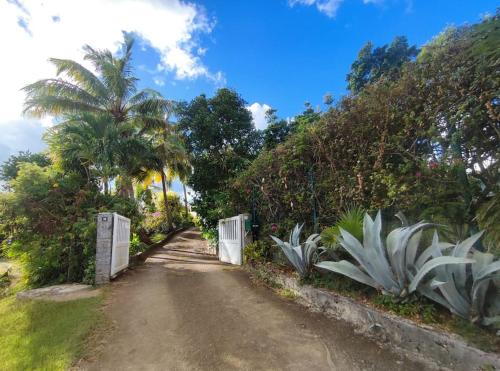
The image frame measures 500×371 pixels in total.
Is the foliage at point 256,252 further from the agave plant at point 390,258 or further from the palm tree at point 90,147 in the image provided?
the palm tree at point 90,147

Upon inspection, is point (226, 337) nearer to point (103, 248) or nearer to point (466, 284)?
point (466, 284)

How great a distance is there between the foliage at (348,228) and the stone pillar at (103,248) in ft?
15.5

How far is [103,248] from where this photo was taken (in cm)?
600

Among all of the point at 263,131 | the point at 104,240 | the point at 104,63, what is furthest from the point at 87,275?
the point at 104,63

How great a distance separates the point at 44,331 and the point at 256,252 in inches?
163

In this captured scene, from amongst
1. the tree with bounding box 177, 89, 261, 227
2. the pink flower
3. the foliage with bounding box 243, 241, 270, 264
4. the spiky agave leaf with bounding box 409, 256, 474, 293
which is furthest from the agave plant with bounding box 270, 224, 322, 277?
the tree with bounding box 177, 89, 261, 227

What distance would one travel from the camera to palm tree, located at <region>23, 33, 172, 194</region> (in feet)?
39.4

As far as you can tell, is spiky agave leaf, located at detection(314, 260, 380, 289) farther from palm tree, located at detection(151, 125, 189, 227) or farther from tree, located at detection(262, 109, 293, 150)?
palm tree, located at detection(151, 125, 189, 227)

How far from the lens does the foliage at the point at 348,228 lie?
3.56m

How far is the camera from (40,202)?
20.4 feet

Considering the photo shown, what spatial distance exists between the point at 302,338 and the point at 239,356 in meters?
0.78

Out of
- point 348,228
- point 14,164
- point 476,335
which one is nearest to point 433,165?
point 348,228

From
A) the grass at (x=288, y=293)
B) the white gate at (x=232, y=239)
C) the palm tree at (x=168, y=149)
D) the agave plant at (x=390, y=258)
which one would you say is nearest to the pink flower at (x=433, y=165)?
the agave plant at (x=390, y=258)

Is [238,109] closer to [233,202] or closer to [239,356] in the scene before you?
[233,202]
